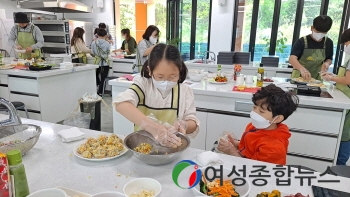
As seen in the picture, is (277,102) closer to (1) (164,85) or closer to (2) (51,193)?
(1) (164,85)

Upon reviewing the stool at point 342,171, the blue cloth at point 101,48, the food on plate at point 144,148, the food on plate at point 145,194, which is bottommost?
the stool at point 342,171

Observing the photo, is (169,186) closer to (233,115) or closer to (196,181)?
(196,181)

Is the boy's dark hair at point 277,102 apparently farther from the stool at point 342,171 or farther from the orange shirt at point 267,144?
the stool at point 342,171

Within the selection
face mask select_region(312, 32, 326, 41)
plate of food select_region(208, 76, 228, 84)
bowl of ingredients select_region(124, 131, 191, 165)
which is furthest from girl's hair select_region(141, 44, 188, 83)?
face mask select_region(312, 32, 326, 41)

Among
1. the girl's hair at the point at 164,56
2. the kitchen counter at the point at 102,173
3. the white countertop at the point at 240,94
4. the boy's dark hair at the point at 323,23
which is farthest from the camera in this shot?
the boy's dark hair at the point at 323,23

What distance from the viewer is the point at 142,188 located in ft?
2.85

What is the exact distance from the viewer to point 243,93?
2.14 meters

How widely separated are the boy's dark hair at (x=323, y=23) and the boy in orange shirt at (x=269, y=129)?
5.21 feet

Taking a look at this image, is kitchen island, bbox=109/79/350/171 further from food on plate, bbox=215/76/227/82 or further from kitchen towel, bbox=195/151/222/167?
kitchen towel, bbox=195/151/222/167

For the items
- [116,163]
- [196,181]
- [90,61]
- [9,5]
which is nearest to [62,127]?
[116,163]

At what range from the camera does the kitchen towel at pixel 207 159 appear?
1.07 m

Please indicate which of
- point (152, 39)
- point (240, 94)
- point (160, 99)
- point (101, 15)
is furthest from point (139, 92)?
point (101, 15)

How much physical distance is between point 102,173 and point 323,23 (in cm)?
255

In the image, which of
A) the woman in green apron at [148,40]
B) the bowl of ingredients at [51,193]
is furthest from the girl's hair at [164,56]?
the woman in green apron at [148,40]
